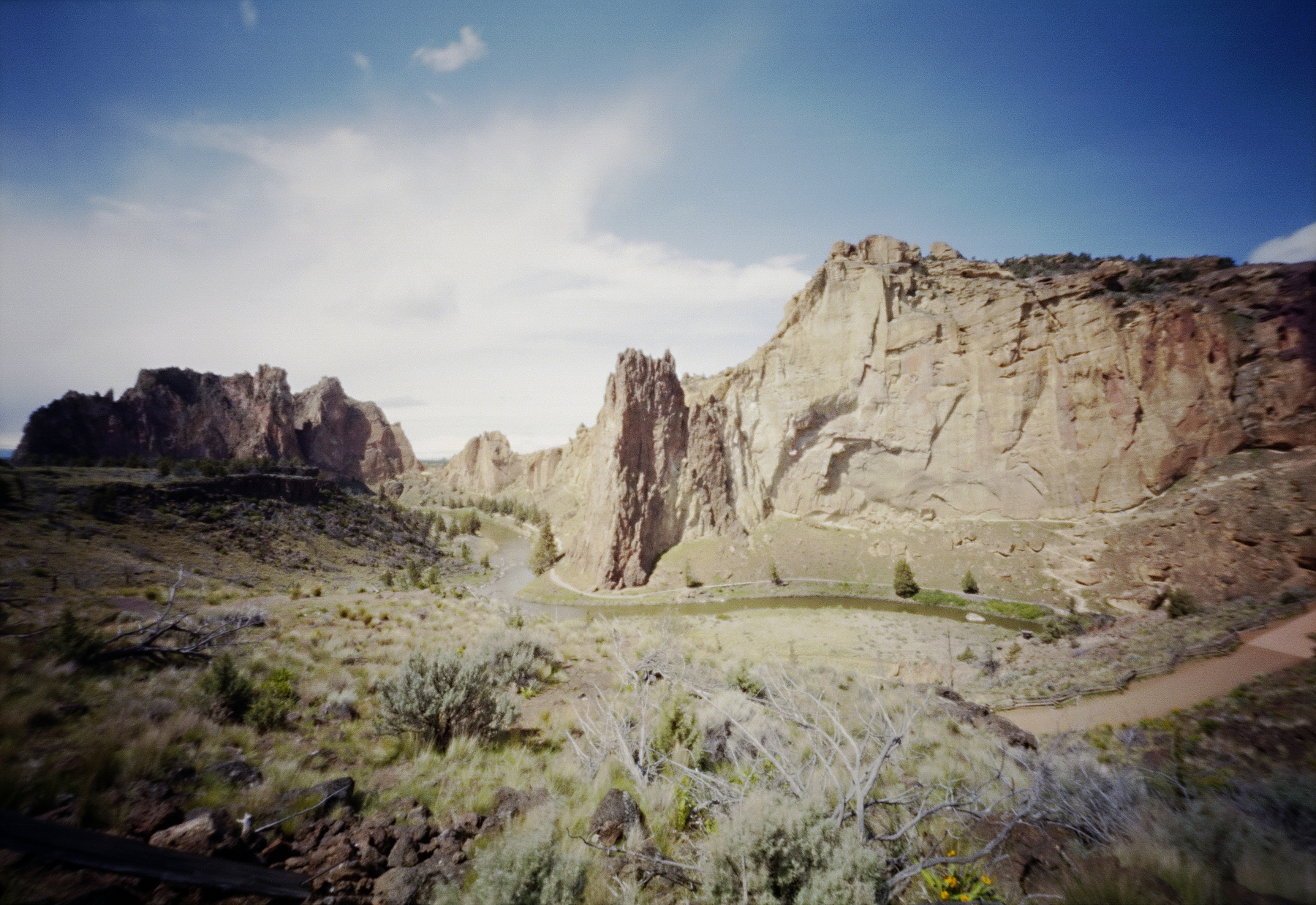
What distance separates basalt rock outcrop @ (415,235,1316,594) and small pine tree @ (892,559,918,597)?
5.83m

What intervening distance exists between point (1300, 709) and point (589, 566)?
125 ft

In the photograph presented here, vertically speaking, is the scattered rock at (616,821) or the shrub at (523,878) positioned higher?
the shrub at (523,878)

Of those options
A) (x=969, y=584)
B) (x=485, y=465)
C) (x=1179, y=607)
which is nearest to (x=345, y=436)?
(x=485, y=465)

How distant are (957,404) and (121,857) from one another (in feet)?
164

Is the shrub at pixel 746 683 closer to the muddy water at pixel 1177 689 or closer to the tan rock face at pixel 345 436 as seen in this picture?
the muddy water at pixel 1177 689

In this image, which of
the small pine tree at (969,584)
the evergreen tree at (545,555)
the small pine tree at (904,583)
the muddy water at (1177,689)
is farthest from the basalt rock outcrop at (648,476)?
the muddy water at (1177,689)

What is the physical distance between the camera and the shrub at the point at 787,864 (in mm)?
2553

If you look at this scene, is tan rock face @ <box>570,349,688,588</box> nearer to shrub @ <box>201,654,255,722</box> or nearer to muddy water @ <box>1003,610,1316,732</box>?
muddy water @ <box>1003,610,1316,732</box>

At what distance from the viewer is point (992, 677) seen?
570 inches

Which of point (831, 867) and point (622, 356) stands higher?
point (622, 356)

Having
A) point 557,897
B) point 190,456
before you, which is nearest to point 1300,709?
point 557,897

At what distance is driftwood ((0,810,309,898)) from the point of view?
1917 mm

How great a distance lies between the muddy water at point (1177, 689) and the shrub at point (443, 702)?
464 inches

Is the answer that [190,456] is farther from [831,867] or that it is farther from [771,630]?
[831,867]
